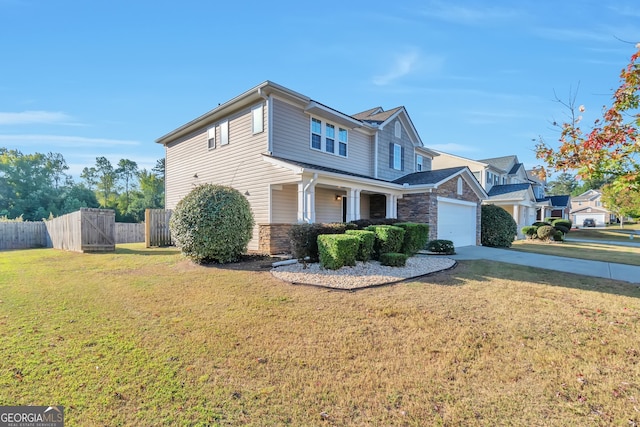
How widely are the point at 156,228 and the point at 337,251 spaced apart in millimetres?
11309

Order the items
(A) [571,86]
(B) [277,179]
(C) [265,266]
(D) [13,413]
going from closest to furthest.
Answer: (D) [13,413], (A) [571,86], (C) [265,266], (B) [277,179]

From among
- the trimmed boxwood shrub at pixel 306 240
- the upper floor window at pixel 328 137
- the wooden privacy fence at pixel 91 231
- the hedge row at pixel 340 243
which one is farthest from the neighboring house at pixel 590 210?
the wooden privacy fence at pixel 91 231

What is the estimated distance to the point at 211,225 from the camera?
872 centimetres

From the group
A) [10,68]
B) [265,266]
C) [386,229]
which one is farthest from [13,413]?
[10,68]

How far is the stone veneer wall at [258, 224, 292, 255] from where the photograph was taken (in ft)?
35.3

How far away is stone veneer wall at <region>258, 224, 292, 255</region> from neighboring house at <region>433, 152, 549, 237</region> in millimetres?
18909

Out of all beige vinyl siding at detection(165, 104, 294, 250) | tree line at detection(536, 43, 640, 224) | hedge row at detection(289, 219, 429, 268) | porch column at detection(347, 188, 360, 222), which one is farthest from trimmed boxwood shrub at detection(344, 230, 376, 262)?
Answer: tree line at detection(536, 43, 640, 224)

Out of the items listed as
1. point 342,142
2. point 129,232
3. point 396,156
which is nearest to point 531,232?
point 396,156

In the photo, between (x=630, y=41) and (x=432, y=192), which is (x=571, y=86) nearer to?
(x=630, y=41)

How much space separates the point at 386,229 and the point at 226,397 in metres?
7.06

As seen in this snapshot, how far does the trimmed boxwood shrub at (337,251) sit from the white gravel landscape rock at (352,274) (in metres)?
0.18

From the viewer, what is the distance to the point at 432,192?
14.2 metres

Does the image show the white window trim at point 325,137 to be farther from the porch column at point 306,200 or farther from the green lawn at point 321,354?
the green lawn at point 321,354

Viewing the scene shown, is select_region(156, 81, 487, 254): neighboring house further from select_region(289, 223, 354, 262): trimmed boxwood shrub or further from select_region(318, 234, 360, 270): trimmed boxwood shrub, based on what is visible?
select_region(318, 234, 360, 270): trimmed boxwood shrub
